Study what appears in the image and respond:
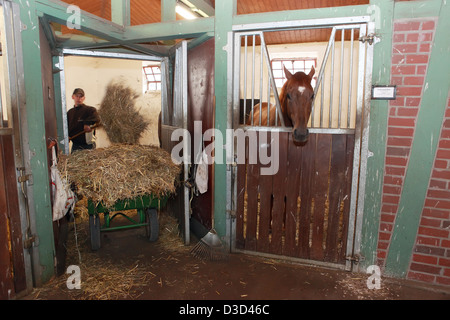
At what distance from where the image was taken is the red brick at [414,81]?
2.66m

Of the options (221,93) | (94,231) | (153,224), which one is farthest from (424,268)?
(94,231)

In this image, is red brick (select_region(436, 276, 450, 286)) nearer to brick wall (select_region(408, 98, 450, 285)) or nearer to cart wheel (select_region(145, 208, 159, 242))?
brick wall (select_region(408, 98, 450, 285))

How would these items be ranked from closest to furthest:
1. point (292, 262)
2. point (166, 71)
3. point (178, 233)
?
point (292, 262) < point (178, 233) < point (166, 71)

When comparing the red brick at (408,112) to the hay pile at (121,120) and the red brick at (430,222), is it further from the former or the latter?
the hay pile at (121,120)

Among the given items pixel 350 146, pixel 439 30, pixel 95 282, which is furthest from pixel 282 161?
pixel 95 282

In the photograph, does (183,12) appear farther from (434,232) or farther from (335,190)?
(434,232)

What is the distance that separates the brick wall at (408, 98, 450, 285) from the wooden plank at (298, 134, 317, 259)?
101 centimetres

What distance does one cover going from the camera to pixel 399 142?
2.80 metres

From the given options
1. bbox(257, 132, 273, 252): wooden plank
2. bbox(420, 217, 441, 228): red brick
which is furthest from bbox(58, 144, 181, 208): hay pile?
bbox(420, 217, 441, 228): red brick

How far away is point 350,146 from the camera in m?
2.97
